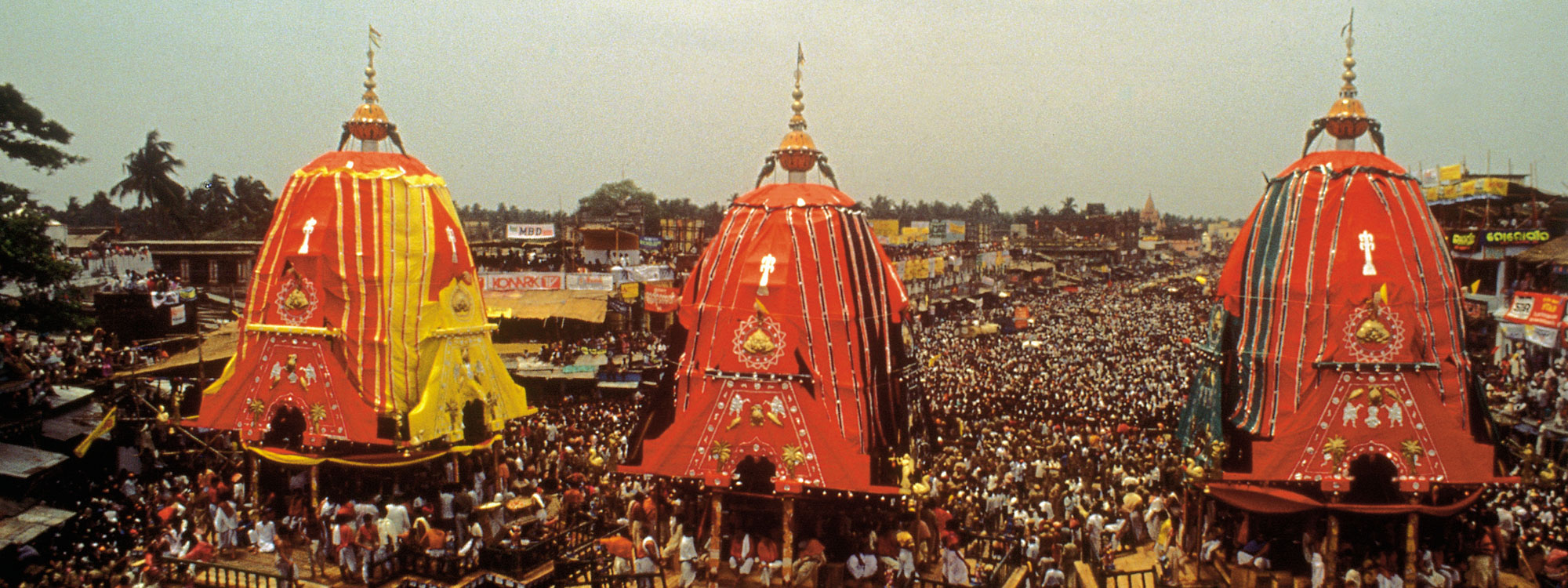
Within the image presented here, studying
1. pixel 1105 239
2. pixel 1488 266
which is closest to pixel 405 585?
pixel 1488 266

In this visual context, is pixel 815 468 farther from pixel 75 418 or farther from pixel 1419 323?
pixel 75 418

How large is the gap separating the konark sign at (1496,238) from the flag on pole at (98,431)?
125ft

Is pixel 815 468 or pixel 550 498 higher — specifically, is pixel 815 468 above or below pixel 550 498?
above

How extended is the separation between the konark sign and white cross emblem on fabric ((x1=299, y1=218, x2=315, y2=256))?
1309 inches

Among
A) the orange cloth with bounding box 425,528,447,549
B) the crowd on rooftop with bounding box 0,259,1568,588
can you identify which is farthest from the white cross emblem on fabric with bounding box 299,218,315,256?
the orange cloth with bounding box 425,528,447,549

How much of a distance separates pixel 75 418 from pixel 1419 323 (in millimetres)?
26044

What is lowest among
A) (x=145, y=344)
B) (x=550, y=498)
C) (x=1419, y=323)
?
(x=550, y=498)

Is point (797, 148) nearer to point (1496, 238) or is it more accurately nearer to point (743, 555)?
point (743, 555)

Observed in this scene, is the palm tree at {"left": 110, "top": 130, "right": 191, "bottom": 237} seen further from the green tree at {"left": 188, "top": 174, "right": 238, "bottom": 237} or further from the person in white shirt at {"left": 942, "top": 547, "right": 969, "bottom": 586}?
the person in white shirt at {"left": 942, "top": 547, "right": 969, "bottom": 586}

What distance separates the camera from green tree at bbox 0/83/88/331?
1988cm

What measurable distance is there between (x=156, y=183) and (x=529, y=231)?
18456 millimetres

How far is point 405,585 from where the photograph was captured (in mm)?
13578

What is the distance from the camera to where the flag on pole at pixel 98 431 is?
19.1 meters

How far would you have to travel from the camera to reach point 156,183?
150ft
